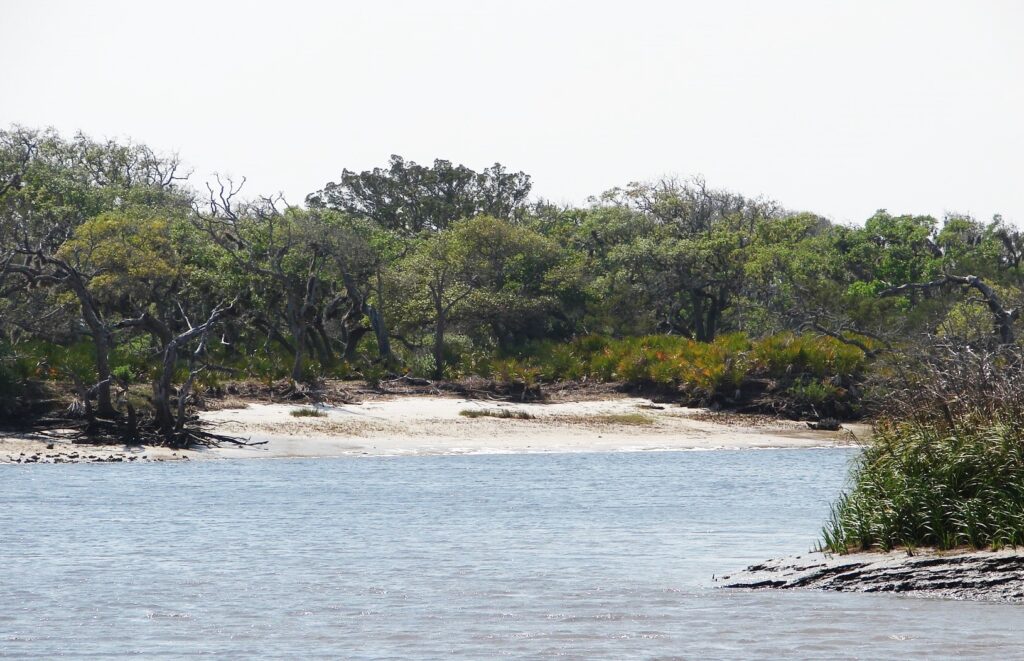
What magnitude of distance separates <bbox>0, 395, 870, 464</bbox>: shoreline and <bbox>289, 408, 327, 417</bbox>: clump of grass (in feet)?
0.21

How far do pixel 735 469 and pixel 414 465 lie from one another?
7.54 metres

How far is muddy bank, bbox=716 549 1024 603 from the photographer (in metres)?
12.9

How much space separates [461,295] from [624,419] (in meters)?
9.91

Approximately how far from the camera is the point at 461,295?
45938 millimetres

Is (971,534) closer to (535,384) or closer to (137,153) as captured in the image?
(535,384)

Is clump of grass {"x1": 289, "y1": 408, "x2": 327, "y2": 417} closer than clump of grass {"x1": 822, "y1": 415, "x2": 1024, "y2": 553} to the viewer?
No

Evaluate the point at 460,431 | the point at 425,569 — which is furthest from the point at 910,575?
the point at 460,431

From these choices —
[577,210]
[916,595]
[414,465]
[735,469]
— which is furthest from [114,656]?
[577,210]

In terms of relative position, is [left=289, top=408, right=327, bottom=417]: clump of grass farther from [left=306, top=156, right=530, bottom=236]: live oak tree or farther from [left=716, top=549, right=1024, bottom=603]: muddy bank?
[left=306, top=156, right=530, bottom=236]: live oak tree

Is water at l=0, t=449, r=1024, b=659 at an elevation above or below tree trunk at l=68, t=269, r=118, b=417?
below

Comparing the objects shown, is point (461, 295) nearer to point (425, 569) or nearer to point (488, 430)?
point (488, 430)

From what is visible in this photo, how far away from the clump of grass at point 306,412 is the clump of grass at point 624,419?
7712 millimetres

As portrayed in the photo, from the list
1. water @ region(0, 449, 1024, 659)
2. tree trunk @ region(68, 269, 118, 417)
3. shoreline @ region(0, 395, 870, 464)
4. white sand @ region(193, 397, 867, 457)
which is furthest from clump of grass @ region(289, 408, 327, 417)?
water @ region(0, 449, 1024, 659)

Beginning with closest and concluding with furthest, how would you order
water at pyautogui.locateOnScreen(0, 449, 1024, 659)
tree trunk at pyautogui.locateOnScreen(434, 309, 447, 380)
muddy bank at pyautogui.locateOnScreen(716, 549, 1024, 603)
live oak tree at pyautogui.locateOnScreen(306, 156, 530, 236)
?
water at pyautogui.locateOnScreen(0, 449, 1024, 659)
muddy bank at pyautogui.locateOnScreen(716, 549, 1024, 603)
tree trunk at pyautogui.locateOnScreen(434, 309, 447, 380)
live oak tree at pyautogui.locateOnScreen(306, 156, 530, 236)
